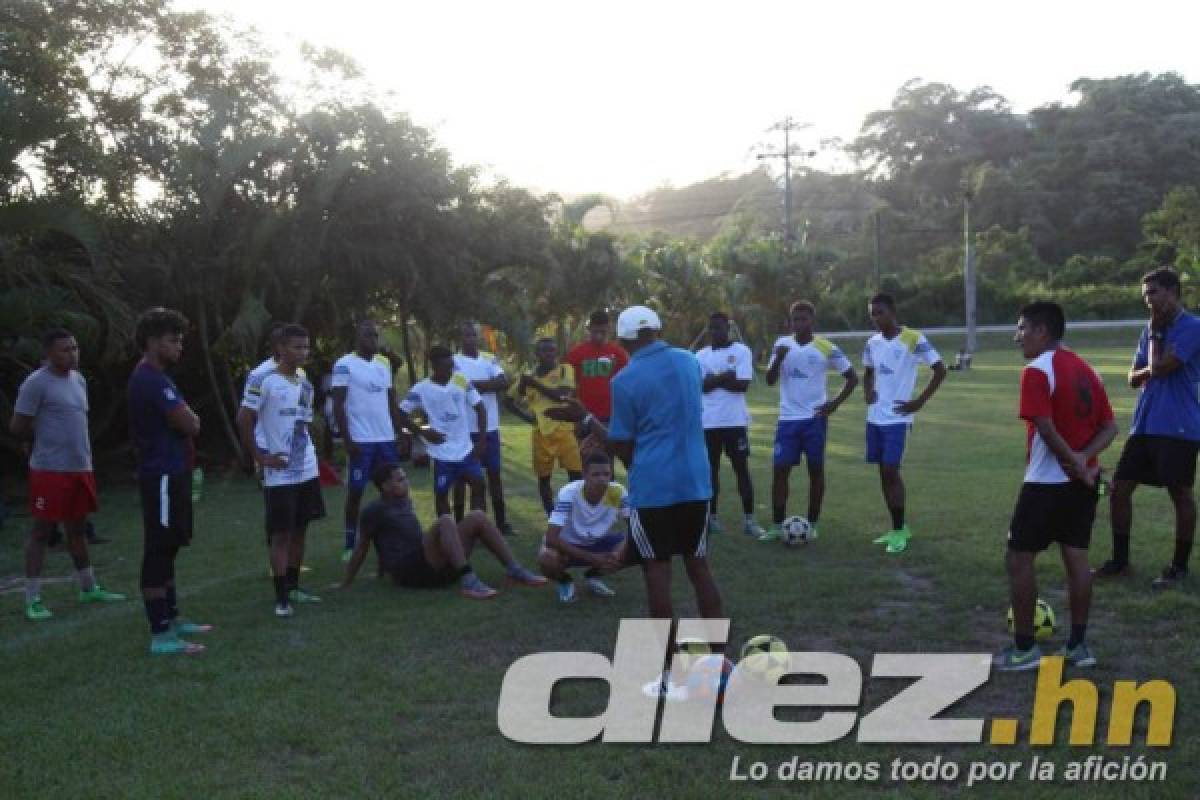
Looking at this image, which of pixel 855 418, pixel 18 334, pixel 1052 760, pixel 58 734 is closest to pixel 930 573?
pixel 1052 760

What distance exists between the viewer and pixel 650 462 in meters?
5.85

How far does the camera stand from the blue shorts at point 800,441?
10078mm

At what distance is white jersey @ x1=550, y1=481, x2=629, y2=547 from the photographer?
314 inches

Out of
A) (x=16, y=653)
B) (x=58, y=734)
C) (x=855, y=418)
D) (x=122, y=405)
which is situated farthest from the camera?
(x=855, y=418)

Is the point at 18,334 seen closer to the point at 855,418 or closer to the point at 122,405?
the point at 122,405

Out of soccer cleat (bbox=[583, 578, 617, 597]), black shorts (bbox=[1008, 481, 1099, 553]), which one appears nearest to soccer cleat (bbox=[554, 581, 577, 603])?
soccer cleat (bbox=[583, 578, 617, 597])

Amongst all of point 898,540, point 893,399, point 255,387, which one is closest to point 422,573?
point 255,387

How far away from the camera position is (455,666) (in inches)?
258

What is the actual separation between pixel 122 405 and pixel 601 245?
53.5ft

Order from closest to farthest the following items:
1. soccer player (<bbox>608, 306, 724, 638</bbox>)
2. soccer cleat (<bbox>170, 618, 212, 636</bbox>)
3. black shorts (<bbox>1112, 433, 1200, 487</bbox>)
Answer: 1. soccer player (<bbox>608, 306, 724, 638</bbox>)
2. soccer cleat (<bbox>170, 618, 212, 636</bbox>)
3. black shorts (<bbox>1112, 433, 1200, 487</bbox>)

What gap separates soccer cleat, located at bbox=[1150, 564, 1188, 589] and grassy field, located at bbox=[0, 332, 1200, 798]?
0.45 ft

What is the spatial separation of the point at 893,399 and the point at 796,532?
1394 millimetres

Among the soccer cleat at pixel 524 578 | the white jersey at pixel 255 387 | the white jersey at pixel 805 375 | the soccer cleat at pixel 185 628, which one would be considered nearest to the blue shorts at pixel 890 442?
the white jersey at pixel 805 375

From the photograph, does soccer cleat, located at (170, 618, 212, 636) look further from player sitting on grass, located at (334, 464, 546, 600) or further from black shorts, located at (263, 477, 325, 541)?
player sitting on grass, located at (334, 464, 546, 600)
